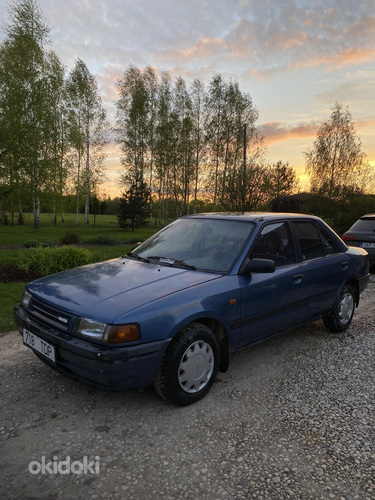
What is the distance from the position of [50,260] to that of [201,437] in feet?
20.9

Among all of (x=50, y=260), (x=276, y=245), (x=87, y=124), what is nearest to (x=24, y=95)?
(x=87, y=124)

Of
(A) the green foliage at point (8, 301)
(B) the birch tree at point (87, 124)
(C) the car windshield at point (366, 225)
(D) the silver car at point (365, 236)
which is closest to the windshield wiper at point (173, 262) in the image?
(A) the green foliage at point (8, 301)

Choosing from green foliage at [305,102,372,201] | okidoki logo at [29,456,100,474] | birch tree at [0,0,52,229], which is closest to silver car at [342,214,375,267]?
okidoki logo at [29,456,100,474]

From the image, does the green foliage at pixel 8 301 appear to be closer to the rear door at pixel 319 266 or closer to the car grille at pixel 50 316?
the car grille at pixel 50 316

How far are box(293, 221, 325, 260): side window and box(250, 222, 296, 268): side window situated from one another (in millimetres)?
191

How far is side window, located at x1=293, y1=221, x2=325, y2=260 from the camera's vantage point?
13.1ft

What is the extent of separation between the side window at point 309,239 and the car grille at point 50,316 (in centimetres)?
270

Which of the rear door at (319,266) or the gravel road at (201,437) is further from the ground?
the rear door at (319,266)

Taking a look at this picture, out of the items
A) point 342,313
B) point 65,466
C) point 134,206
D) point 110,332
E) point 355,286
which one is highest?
point 134,206

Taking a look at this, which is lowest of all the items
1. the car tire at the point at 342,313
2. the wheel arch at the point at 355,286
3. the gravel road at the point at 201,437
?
the gravel road at the point at 201,437

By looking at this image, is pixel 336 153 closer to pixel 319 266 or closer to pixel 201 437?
pixel 319 266

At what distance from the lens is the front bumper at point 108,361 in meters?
2.41

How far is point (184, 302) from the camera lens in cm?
271

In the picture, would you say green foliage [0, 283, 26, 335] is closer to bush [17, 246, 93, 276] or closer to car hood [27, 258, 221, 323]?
bush [17, 246, 93, 276]
